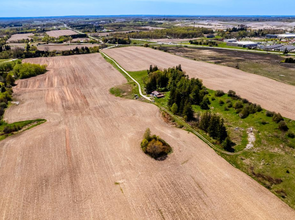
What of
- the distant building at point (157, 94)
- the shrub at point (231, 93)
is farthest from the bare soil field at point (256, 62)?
the distant building at point (157, 94)

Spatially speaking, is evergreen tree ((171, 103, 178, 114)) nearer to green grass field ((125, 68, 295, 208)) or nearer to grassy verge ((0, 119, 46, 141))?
green grass field ((125, 68, 295, 208))

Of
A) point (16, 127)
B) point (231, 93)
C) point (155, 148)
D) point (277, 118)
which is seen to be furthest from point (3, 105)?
point (277, 118)

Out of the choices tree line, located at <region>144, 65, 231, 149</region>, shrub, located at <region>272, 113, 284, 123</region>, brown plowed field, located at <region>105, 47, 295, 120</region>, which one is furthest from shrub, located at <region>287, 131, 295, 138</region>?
tree line, located at <region>144, 65, 231, 149</region>

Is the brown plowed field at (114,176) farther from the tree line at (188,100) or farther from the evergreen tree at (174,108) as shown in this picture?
the evergreen tree at (174,108)

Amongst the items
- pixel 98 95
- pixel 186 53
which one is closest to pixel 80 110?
pixel 98 95

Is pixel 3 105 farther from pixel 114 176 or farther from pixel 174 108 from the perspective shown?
pixel 174 108

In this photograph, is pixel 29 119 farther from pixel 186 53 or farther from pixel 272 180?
pixel 186 53
